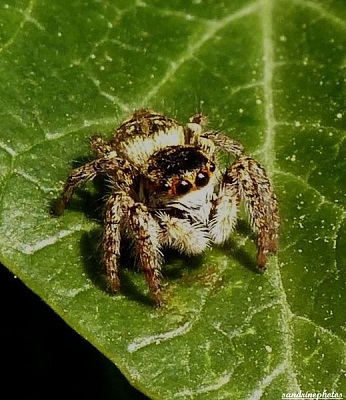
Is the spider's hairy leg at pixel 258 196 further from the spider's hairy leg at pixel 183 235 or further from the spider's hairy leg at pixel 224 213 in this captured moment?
the spider's hairy leg at pixel 183 235

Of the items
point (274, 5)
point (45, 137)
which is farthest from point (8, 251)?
point (274, 5)

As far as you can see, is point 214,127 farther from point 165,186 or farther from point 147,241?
point 147,241

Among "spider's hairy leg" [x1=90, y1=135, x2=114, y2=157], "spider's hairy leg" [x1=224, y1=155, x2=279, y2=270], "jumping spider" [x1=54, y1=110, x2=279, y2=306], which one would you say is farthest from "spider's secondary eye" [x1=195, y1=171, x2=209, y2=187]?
"spider's hairy leg" [x1=90, y1=135, x2=114, y2=157]

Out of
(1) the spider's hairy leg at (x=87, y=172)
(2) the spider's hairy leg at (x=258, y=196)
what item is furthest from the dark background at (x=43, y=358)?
(2) the spider's hairy leg at (x=258, y=196)

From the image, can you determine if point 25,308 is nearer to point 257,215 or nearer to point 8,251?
point 8,251

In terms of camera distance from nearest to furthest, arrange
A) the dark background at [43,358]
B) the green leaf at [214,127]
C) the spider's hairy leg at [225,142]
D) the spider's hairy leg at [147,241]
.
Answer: the green leaf at [214,127] < the spider's hairy leg at [147,241] < the spider's hairy leg at [225,142] < the dark background at [43,358]

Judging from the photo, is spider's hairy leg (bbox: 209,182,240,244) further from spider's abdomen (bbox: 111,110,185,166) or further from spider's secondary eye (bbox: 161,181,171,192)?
spider's abdomen (bbox: 111,110,185,166)
